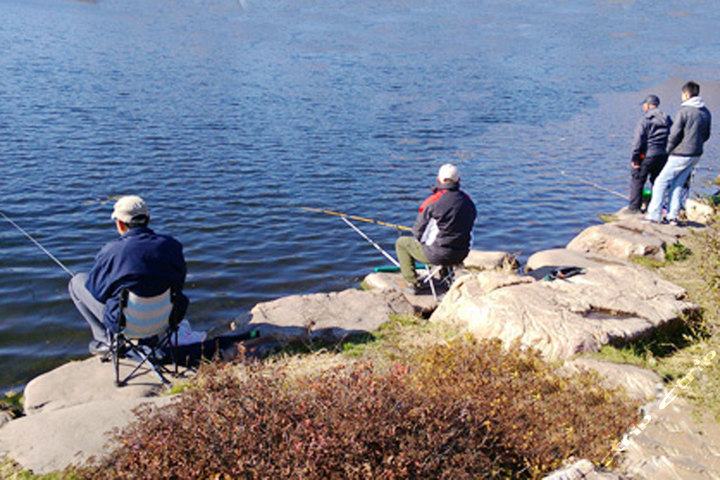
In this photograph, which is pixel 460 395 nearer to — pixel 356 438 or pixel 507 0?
pixel 356 438

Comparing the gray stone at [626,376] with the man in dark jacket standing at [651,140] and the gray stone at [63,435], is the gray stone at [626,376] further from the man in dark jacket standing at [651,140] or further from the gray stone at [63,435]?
the man in dark jacket standing at [651,140]

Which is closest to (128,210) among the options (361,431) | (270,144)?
(361,431)

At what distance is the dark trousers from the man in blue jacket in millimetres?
10241

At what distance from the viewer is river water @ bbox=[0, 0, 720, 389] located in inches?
430

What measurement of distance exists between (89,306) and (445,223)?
4.54 metres

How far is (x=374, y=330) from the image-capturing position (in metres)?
7.51

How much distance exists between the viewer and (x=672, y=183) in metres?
12.1

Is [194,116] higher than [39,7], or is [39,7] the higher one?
[39,7]

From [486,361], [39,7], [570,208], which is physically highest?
[39,7]

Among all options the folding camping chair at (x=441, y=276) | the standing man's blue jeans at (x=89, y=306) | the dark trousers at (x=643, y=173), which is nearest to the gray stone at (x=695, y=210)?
the dark trousers at (x=643, y=173)

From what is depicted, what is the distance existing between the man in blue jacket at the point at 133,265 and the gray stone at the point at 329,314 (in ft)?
4.92

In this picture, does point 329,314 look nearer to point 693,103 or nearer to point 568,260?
point 568,260

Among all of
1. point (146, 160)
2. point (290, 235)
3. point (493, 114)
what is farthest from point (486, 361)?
point (493, 114)

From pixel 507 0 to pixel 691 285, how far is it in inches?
2660
